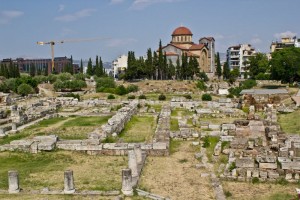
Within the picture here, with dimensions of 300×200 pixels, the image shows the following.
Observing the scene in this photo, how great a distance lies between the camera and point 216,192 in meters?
12.7

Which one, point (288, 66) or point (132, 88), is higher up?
point (288, 66)

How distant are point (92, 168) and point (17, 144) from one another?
515cm

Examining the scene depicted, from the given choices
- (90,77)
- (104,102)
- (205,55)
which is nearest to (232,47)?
(205,55)

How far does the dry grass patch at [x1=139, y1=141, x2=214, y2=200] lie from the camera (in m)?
12.8

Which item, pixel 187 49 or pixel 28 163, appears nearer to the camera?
pixel 28 163

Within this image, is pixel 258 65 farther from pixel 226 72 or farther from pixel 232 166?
pixel 232 166

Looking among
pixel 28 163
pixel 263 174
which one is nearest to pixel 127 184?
pixel 263 174

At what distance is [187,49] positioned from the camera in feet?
290

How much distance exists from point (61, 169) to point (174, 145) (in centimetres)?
698

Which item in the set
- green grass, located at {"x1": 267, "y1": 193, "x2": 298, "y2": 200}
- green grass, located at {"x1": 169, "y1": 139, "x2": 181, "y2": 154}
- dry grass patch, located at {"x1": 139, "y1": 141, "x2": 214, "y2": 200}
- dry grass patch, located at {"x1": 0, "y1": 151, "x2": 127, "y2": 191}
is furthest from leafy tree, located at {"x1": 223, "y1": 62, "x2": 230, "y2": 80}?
green grass, located at {"x1": 267, "y1": 193, "x2": 298, "y2": 200}

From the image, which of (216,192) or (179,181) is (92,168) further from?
(216,192)

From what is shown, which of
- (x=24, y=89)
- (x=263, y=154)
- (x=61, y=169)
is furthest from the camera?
(x=24, y=89)

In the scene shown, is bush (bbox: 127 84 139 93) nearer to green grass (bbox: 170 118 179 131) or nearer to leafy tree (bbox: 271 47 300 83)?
leafy tree (bbox: 271 47 300 83)

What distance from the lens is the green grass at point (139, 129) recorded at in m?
22.2
